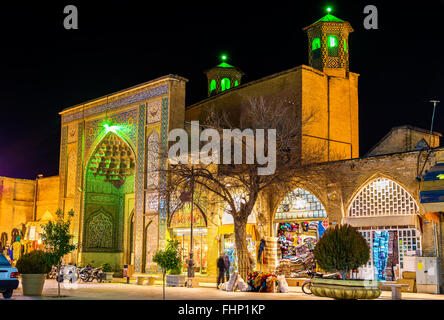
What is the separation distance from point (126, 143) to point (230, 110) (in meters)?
6.10

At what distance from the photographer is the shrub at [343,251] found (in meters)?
12.6

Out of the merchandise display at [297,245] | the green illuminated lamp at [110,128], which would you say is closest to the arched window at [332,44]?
the merchandise display at [297,245]

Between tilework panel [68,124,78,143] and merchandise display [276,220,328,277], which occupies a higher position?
tilework panel [68,124,78,143]

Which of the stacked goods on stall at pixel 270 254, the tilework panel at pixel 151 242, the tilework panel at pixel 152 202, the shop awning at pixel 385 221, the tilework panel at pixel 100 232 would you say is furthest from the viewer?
the tilework panel at pixel 100 232

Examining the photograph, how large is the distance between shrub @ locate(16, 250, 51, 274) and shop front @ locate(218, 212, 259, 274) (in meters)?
9.67

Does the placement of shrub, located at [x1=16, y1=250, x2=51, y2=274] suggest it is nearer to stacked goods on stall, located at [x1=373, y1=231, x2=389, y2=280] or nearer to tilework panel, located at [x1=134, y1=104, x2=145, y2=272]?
tilework panel, located at [x1=134, y1=104, x2=145, y2=272]

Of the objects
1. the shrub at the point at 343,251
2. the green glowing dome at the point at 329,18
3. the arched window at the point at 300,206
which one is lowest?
the shrub at the point at 343,251

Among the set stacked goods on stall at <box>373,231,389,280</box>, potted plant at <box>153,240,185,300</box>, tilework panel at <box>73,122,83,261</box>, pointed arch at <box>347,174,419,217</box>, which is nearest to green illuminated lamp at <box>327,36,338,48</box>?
pointed arch at <box>347,174,419,217</box>

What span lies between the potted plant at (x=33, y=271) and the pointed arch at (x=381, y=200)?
1139cm

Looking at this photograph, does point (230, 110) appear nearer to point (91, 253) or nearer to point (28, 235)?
point (91, 253)

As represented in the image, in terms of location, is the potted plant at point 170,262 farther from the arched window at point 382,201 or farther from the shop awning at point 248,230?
the arched window at point 382,201

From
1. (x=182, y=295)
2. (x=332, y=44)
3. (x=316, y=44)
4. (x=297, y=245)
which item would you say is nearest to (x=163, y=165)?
(x=297, y=245)

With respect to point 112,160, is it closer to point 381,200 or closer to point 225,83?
point 225,83

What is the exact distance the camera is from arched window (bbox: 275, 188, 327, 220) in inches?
883
